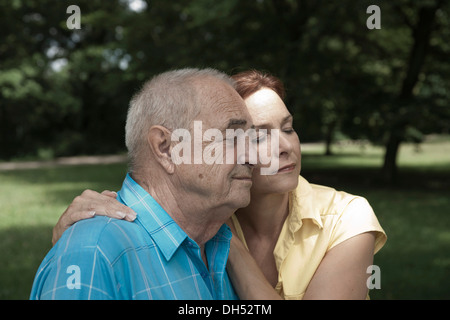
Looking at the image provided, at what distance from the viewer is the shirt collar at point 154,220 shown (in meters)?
1.66

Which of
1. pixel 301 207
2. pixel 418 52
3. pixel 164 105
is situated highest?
pixel 418 52

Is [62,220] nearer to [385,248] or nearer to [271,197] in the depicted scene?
[271,197]

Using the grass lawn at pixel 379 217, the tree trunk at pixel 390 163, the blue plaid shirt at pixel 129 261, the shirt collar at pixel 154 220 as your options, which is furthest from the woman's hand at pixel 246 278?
the tree trunk at pixel 390 163

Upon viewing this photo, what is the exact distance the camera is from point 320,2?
47.6 feet

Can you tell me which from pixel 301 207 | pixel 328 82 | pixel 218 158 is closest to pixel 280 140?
pixel 301 207

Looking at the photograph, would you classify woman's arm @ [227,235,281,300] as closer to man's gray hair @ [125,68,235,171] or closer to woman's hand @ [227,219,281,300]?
woman's hand @ [227,219,281,300]

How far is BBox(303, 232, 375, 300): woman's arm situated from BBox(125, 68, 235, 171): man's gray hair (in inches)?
32.1

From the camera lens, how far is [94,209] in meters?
1.72

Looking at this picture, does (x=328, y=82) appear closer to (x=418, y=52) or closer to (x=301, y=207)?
(x=418, y=52)

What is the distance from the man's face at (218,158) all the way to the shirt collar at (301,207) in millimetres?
505

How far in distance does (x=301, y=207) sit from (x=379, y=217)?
861cm

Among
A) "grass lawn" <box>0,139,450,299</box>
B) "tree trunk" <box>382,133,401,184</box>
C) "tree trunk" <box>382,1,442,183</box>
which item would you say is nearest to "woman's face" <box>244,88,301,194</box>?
"grass lawn" <box>0,139,450,299</box>

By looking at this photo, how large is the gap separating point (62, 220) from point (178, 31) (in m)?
15.1

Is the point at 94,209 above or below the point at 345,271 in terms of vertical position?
above
